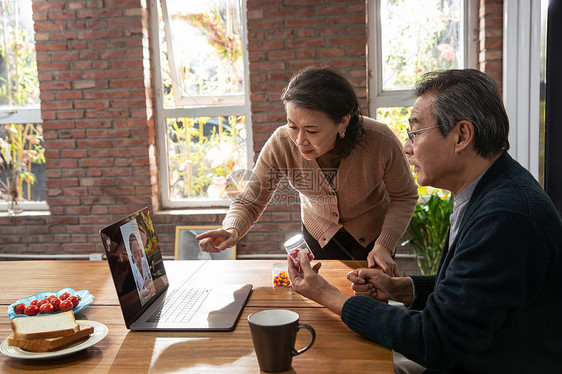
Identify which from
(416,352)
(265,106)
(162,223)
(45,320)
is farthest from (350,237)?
(162,223)

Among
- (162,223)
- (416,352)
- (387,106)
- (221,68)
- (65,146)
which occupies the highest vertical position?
(221,68)

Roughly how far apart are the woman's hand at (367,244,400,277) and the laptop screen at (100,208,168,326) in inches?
27.9

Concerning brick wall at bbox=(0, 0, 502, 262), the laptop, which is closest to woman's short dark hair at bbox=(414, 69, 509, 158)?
the laptop

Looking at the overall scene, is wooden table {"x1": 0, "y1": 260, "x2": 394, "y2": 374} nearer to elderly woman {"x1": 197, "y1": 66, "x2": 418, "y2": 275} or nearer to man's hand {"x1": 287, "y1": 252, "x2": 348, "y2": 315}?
man's hand {"x1": 287, "y1": 252, "x2": 348, "y2": 315}

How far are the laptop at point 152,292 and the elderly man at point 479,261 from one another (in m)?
0.35

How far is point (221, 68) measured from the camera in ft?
11.8

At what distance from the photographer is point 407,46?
11.3 feet

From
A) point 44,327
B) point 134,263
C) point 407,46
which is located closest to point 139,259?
point 134,263

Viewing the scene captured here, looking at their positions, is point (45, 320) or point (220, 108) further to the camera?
point (220, 108)

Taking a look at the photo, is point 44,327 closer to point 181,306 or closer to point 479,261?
point 181,306

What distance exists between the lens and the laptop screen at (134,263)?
1.15 meters

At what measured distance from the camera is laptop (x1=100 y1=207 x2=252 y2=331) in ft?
3.82

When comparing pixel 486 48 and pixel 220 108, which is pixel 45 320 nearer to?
pixel 220 108

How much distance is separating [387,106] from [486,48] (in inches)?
29.7
